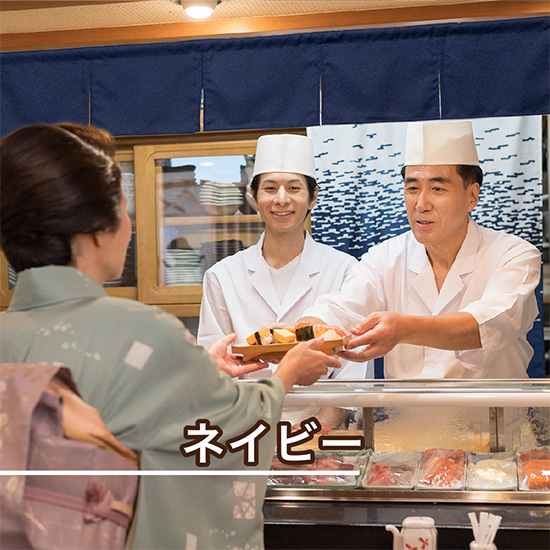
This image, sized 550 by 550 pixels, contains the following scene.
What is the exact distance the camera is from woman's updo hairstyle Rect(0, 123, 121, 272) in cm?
140

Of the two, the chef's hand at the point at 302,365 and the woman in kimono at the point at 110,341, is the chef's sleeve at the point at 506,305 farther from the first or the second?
the woman in kimono at the point at 110,341

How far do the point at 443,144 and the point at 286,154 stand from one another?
0.75 m

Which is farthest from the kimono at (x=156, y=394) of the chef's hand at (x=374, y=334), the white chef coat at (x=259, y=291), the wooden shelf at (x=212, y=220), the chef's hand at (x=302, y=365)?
the wooden shelf at (x=212, y=220)

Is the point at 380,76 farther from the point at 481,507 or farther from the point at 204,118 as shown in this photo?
the point at 481,507

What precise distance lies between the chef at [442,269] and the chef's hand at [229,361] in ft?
2.21

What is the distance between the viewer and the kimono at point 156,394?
1382 millimetres

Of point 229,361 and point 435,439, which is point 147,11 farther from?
point 435,439

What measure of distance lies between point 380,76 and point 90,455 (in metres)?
2.45

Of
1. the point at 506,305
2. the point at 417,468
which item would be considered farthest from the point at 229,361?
the point at 506,305

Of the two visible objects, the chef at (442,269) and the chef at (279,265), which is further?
the chef at (279,265)

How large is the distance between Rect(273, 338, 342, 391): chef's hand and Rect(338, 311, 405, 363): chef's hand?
1.25 feet

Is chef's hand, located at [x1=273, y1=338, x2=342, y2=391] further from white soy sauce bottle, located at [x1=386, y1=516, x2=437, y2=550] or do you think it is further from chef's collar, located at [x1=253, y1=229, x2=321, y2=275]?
chef's collar, located at [x1=253, y1=229, x2=321, y2=275]

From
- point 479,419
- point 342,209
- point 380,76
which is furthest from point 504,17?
point 479,419

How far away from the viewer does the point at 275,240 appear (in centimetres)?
349
